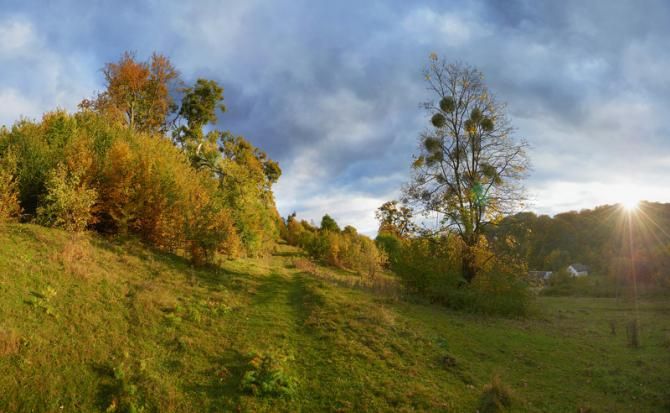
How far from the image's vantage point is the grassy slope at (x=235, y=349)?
20.0 ft

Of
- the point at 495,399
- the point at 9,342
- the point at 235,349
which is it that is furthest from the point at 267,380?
the point at 9,342

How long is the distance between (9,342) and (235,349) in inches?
156

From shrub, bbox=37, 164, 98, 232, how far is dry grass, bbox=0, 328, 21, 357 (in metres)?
7.96

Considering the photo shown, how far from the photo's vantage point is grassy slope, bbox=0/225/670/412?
6105mm

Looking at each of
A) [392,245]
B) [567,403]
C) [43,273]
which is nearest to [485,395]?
[567,403]

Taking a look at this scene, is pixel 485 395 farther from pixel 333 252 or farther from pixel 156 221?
pixel 333 252

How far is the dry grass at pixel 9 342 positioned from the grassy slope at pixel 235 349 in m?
0.02

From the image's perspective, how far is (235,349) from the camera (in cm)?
827

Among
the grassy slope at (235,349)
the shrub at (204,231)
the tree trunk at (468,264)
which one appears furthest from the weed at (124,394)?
the tree trunk at (468,264)

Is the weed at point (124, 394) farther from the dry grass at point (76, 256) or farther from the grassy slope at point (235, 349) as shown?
the dry grass at point (76, 256)

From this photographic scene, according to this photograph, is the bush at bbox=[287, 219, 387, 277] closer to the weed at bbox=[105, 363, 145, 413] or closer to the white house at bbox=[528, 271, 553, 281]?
the white house at bbox=[528, 271, 553, 281]

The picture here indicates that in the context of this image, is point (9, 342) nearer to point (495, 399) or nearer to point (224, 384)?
point (224, 384)

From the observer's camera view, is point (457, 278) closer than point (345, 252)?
Yes

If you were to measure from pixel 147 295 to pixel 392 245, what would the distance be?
3910 cm
